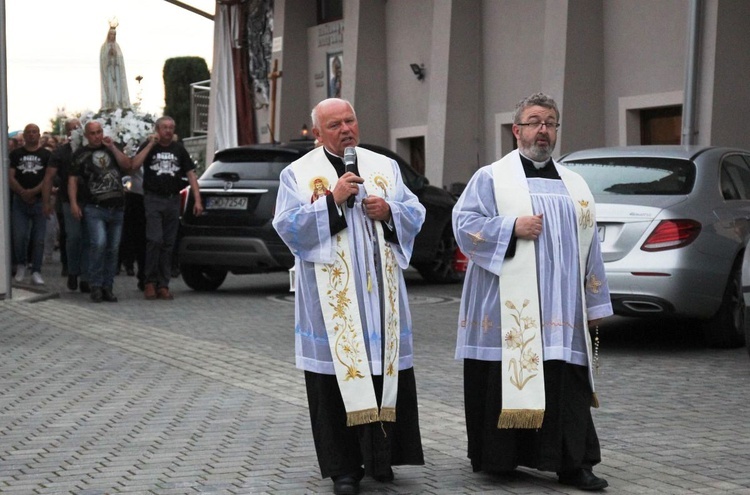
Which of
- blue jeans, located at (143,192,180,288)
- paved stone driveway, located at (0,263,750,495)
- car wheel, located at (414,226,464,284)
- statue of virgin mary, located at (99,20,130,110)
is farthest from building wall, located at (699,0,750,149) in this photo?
statue of virgin mary, located at (99,20,130,110)

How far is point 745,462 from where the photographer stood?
21.9 ft

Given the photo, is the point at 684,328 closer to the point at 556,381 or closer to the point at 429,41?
the point at 556,381

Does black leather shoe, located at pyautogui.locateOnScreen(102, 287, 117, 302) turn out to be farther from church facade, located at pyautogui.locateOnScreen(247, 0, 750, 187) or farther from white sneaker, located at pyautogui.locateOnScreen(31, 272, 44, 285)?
church facade, located at pyautogui.locateOnScreen(247, 0, 750, 187)

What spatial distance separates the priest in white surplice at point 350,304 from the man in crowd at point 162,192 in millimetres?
9166

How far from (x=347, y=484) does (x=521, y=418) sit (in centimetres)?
78

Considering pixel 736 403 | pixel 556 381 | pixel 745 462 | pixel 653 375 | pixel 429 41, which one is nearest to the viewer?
pixel 556 381

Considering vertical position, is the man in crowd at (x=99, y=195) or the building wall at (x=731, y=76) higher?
the building wall at (x=731, y=76)

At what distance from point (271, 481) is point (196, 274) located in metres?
11.0

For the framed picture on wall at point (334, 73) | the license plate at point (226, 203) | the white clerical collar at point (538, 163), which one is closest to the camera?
the white clerical collar at point (538, 163)

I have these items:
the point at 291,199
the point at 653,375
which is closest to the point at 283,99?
the point at 653,375

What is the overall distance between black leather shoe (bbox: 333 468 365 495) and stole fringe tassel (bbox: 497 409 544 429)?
65cm

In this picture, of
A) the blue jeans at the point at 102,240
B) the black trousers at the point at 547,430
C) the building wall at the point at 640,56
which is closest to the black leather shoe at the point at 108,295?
the blue jeans at the point at 102,240

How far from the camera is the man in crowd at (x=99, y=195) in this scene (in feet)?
50.1

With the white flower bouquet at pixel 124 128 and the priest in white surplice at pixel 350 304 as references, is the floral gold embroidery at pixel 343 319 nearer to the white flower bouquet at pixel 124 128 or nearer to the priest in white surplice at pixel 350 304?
the priest in white surplice at pixel 350 304
